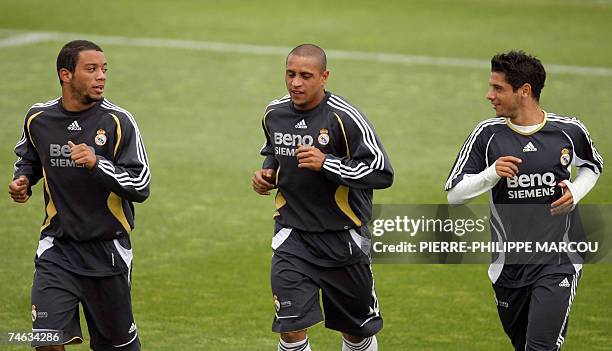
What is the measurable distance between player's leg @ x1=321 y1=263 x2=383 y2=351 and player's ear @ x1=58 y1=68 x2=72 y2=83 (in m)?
2.17

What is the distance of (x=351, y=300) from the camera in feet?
28.1

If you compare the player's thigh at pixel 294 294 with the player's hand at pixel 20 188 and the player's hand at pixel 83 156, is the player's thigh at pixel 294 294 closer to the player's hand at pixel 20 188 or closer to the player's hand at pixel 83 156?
the player's hand at pixel 83 156

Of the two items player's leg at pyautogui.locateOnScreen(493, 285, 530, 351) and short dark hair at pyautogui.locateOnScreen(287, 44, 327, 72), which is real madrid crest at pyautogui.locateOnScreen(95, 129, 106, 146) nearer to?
short dark hair at pyautogui.locateOnScreen(287, 44, 327, 72)

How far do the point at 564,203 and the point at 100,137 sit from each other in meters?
3.06

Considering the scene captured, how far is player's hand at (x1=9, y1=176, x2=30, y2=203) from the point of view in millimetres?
8125

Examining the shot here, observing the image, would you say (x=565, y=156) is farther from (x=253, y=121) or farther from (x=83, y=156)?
(x=253, y=121)

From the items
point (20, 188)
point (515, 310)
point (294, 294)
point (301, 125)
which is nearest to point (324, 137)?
point (301, 125)

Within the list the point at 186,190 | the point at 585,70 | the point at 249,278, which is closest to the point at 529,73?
the point at 249,278

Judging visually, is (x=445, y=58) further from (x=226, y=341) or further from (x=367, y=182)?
(x=367, y=182)

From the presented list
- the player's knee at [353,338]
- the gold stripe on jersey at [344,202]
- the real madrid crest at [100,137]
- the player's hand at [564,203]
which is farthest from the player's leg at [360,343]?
the real madrid crest at [100,137]

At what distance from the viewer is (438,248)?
12.3m

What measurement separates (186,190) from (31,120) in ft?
23.9

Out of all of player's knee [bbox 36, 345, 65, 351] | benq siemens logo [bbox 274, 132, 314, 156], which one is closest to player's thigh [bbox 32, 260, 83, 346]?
player's knee [bbox 36, 345, 65, 351]

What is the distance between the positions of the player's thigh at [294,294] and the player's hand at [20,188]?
5.79 ft
